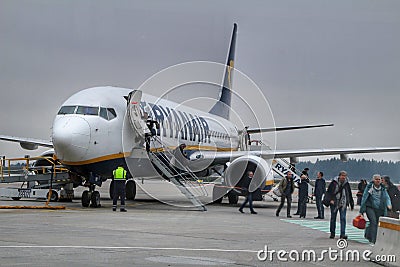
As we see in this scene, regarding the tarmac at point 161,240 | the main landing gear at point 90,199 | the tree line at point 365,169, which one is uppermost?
the tree line at point 365,169

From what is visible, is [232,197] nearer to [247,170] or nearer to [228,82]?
[247,170]

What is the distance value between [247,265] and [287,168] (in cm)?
2686

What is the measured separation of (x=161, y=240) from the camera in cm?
1298

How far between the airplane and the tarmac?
241 cm

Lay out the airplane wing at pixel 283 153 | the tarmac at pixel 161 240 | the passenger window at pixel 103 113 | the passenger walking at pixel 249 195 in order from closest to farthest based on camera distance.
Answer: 1. the tarmac at pixel 161 240
2. the passenger window at pixel 103 113
3. the passenger walking at pixel 249 195
4. the airplane wing at pixel 283 153

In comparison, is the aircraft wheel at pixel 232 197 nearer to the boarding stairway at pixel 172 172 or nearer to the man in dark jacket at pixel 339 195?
the boarding stairway at pixel 172 172

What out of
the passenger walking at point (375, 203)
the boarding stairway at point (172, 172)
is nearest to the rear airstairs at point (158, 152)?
the boarding stairway at point (172, 172)

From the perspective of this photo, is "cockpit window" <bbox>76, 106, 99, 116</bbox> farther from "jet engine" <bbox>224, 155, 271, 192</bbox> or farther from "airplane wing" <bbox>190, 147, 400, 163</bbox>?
"jet engine" <bbox>224, 155, 271, 192</bbox>

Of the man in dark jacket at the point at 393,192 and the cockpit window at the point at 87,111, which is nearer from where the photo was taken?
the man in dark jacket at the point at 393,192

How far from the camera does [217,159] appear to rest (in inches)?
1098

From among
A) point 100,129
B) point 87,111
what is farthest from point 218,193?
point 87,111

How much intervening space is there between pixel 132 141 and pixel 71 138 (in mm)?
2754

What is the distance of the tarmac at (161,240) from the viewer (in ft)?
33.5

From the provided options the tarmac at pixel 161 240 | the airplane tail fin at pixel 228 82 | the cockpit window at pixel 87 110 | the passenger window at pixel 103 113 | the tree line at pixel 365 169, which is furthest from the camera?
the airplane tail fin at pixel 228 82
